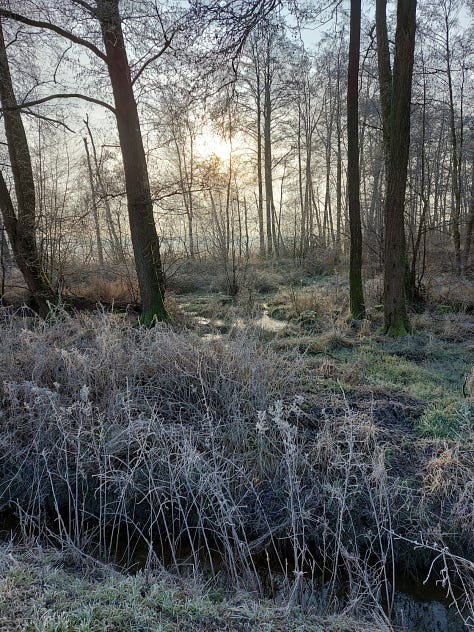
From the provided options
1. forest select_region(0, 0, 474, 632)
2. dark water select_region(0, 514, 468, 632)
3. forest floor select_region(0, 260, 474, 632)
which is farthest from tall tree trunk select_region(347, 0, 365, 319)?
dark water select_region(0, 514, 468, 632)

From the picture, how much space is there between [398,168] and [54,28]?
215 inches

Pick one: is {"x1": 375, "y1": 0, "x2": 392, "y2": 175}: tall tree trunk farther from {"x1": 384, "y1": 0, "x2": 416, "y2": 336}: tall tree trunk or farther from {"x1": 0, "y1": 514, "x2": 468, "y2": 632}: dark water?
{"x1": 0, "y1": 514, "x2": 468, "y2": 632}: dark water

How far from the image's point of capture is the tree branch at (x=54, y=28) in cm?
562

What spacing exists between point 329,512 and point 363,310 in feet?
16.6

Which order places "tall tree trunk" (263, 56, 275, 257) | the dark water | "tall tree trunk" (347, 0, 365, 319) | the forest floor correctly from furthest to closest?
"tall tree trunk" (263, 56, 275, 257)
"tall tree trunk" (347, 0, 365, 319)
the dark water
the forest floor

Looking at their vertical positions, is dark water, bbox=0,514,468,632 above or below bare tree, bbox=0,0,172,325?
below

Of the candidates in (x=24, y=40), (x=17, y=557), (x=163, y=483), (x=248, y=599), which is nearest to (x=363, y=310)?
(x=163, y=483)

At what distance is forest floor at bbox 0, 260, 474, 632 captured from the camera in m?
2.03

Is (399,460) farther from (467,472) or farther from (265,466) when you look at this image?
(265,466)

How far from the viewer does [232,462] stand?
9.81 ft

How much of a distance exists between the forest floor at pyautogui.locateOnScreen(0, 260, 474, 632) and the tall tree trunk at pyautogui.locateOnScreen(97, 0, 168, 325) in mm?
1471

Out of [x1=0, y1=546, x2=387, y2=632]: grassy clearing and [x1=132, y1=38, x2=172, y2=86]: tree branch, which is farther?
[x1=132, y1=38, x2=172, y2=86]: tree branch

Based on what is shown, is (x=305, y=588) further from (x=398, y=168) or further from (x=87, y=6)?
(x=87, y=6)

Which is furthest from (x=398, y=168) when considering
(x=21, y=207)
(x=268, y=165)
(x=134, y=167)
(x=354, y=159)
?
(x=268, y=165)
